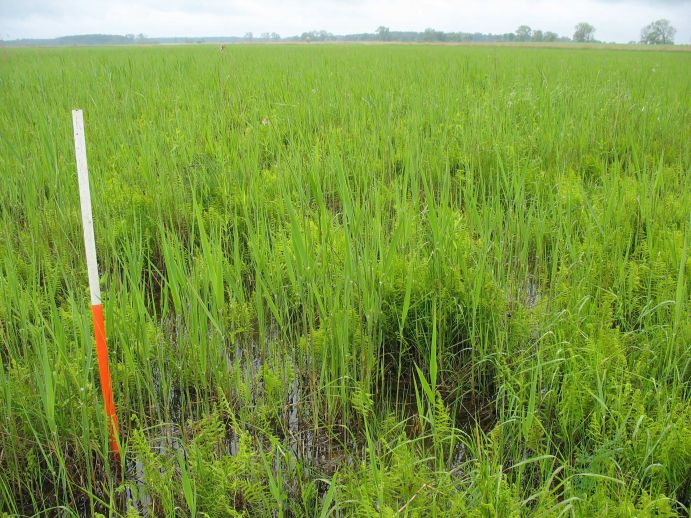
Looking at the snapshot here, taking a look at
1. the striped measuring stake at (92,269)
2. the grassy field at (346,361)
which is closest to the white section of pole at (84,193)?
the striped measuring stake at (92,269)

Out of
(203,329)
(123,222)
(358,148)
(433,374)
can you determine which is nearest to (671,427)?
(433,374)

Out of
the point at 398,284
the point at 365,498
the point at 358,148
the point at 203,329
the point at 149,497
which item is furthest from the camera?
the point at 358,148

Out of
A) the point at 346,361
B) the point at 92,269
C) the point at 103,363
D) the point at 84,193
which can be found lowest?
the point at 346,361

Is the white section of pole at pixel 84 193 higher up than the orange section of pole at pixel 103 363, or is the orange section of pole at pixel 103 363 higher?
the white section of pole at pixel 84 193

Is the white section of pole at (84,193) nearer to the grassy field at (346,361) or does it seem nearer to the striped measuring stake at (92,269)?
the striped measuring stake at (92,269)

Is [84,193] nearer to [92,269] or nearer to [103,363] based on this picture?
[92,269]

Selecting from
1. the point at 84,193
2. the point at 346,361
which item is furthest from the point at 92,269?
the point at 346,361

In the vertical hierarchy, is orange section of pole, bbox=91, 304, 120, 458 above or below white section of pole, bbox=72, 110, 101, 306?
below

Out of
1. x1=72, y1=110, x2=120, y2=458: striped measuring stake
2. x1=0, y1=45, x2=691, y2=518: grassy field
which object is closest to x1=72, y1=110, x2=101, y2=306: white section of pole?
x1=72, y1=110, x2=120, y2=458: striped measuring stake

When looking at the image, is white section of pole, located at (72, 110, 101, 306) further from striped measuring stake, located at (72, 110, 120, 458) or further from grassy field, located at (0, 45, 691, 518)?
grassy field, located at (0, 45, 691, 518)

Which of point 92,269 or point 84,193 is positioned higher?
point 84,193

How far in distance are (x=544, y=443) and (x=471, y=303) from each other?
1.78 feet

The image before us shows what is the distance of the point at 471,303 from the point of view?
1.89 m

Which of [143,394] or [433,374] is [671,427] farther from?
[143,394]
